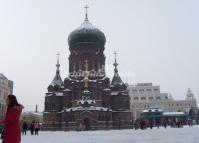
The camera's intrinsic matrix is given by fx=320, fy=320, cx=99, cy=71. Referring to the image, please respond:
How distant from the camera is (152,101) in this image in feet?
389

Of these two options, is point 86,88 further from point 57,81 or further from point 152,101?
point 152,101

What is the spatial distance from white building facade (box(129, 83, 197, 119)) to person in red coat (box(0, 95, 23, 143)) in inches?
4318

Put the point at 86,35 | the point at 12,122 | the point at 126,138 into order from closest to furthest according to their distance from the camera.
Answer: the point at 12,122 < the point at 126,138 < the point at 86,35

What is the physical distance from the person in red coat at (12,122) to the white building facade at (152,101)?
110m

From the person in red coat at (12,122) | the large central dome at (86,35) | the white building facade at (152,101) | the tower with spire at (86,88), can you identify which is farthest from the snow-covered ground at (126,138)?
the white building facade at (152,101)

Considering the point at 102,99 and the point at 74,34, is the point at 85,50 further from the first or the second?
the point at 102,99

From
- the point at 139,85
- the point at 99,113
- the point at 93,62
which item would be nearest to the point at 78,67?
the point at 93,62

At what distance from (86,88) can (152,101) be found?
63894 mm

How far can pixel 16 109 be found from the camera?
6.28 metres

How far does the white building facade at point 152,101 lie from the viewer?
4612 inches

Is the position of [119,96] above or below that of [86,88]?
below

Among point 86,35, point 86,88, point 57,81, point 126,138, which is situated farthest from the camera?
point 57,81

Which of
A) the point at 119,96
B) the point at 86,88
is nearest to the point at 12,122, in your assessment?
the point at 86,88

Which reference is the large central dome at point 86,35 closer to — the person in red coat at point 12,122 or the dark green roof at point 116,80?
the dark green roof at point 116,80
